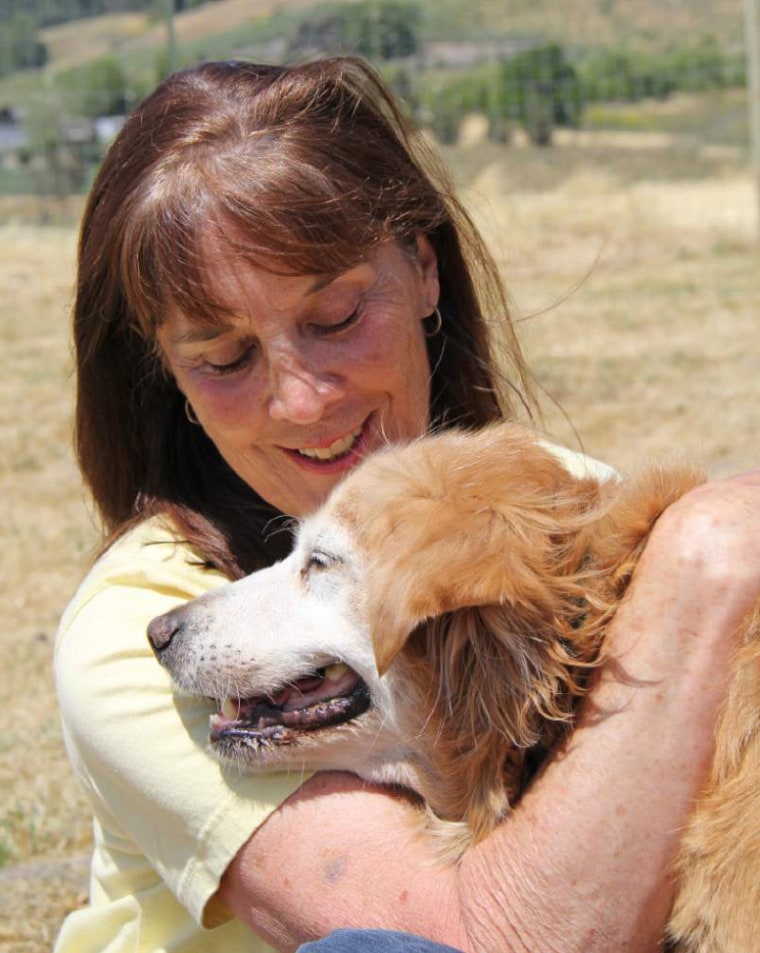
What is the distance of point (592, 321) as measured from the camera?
1182cm

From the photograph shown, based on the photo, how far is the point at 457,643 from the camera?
2393mm

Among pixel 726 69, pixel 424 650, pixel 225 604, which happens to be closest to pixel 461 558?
pixel 424 650

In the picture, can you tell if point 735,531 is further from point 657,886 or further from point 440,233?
point 440,233

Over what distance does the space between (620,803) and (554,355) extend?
8785 mm

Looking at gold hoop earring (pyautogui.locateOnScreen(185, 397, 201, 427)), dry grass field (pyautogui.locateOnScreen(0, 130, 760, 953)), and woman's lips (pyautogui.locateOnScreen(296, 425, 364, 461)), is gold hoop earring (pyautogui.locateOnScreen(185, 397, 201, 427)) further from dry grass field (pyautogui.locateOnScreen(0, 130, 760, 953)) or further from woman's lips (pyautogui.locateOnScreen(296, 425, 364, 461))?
dry grass field (pyautogui.locateOnScreen(0, 130, 760, 953))

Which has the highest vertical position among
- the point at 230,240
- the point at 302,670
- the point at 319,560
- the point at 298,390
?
the point at 230,240

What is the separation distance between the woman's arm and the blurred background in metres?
0.51

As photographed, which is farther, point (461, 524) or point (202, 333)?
point (202, 333)

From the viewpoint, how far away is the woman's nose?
2820mm

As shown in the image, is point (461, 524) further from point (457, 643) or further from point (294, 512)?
point (294, 512)

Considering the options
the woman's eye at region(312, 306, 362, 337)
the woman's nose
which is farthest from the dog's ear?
the woman's eye at region(312, 306, 362, 337)

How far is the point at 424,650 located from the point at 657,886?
1.97ft

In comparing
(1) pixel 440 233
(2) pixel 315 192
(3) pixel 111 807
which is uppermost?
(2) pixel 315 192

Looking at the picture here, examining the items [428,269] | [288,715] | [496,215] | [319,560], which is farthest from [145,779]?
[496,215]
